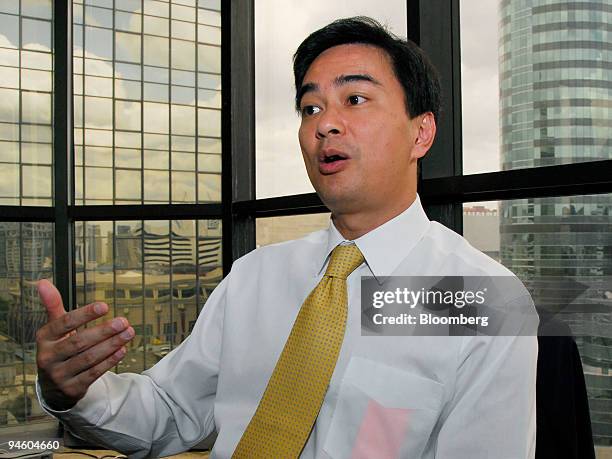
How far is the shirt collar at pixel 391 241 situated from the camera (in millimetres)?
1276

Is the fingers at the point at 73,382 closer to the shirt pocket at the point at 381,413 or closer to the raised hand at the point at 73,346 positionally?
the raised hand at the point at 73,346

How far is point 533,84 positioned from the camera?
1.60 meters

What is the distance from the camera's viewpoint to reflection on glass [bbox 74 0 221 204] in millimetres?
2838

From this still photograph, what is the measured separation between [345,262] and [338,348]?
0.19 metres

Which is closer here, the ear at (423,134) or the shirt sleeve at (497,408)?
the shirt sleeve at (497,408)

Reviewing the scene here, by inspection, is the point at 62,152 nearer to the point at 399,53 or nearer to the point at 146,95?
the point at 146,95

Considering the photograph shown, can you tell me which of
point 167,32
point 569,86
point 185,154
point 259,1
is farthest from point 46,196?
point 569,86

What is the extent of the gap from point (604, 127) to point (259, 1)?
1.69 metres

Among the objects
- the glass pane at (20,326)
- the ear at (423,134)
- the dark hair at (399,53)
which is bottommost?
the glass pane at (20,326)

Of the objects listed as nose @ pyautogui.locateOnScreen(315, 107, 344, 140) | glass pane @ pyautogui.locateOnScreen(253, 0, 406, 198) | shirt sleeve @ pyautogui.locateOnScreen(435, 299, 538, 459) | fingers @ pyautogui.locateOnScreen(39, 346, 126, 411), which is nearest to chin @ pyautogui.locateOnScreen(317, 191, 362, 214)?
nose @ pyautogui.locateOnScreen(315, 107, 344, 140)

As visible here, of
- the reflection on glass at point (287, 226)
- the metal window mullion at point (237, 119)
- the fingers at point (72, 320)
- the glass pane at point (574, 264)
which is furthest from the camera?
the metal window mullion at point (237, 119)

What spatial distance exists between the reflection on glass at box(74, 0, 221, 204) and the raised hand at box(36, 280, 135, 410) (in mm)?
1774

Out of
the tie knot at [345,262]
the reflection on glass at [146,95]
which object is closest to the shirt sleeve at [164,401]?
the tie knot at [345,262]

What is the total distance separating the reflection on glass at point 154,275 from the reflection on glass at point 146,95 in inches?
5.9
